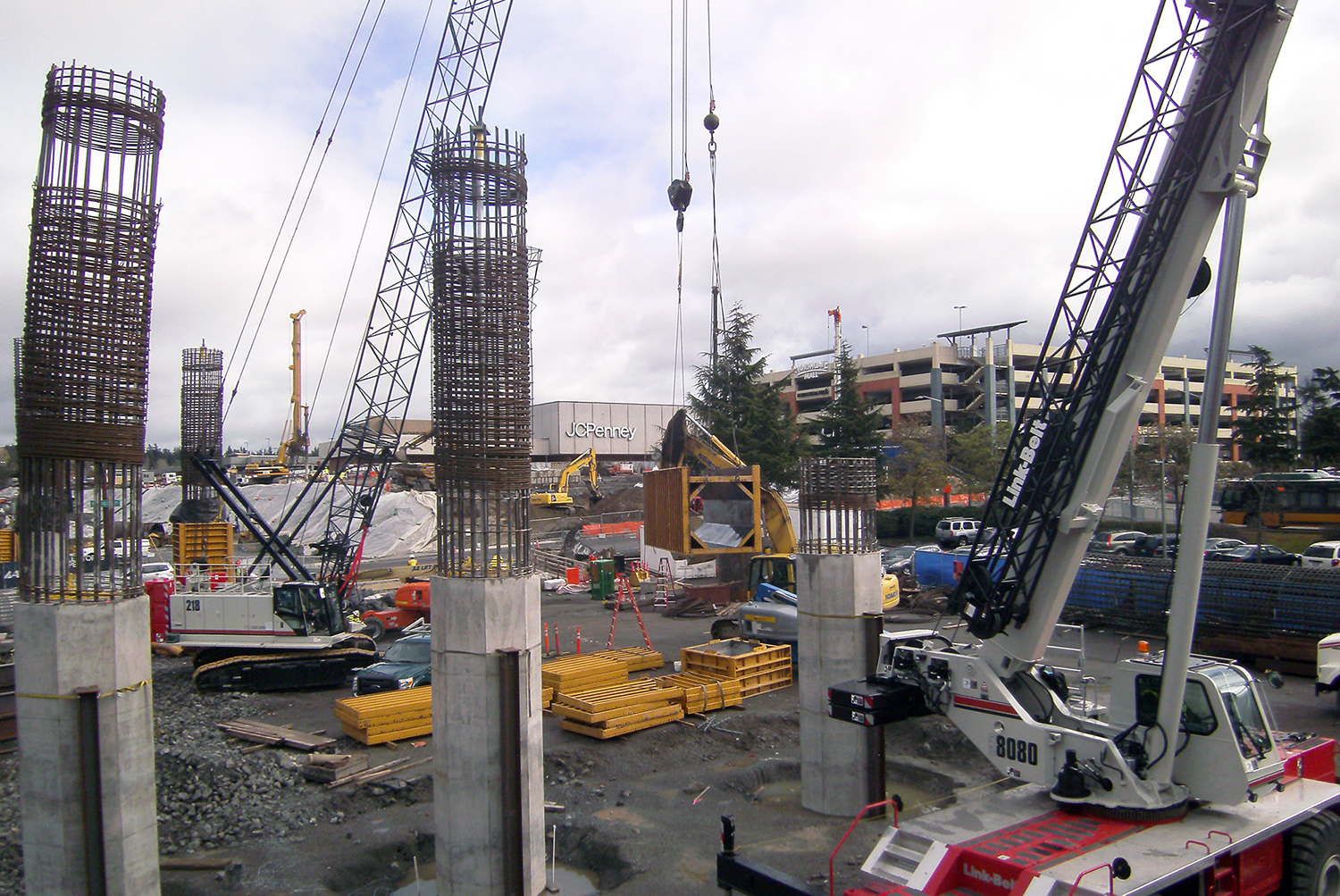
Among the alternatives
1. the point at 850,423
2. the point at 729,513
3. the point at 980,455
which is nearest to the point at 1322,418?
the point at 980,455

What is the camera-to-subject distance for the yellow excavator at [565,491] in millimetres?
62312

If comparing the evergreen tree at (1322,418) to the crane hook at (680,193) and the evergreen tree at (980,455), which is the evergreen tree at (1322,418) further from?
the crane hook at (680,193)

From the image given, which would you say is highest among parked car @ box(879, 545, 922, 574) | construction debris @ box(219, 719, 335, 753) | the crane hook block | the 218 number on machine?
the crane hook block

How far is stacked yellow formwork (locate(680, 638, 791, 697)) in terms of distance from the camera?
16.5 meters

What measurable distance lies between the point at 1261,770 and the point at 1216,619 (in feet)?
44.4

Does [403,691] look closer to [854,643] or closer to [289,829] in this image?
[289,829]

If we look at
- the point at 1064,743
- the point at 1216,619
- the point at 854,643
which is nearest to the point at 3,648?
the point at 854,643

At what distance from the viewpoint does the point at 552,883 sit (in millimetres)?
9531

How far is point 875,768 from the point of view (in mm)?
11086

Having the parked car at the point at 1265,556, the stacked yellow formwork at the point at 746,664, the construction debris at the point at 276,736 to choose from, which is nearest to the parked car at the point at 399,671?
the construction debris at the point at 276,736

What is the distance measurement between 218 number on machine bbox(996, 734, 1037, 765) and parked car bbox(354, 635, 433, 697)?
10.7m

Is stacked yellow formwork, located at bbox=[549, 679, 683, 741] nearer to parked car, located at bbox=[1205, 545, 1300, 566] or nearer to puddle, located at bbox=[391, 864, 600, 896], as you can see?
puddle, located at bbox=[391, 864, 600, 896]

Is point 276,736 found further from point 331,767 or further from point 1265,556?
point 1265,556

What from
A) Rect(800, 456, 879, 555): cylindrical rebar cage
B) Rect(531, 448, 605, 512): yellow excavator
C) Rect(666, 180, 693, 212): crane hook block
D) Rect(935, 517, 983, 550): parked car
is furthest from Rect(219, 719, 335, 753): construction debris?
Rect(531, 448, 605, 512): yellow excavator
